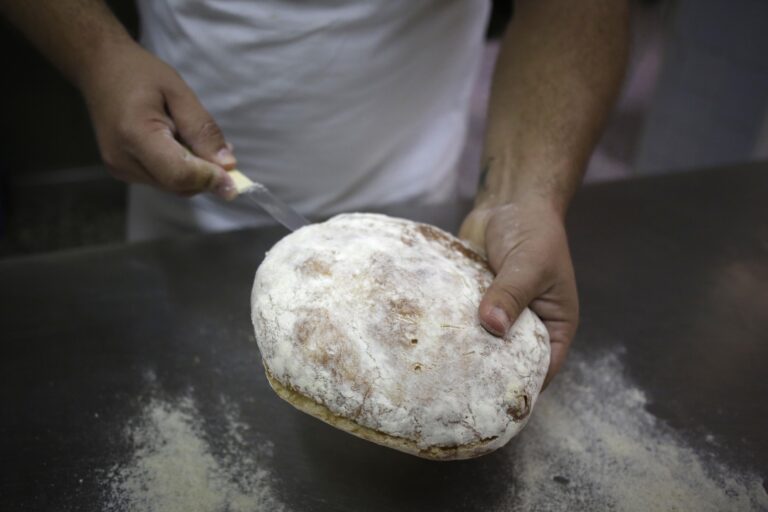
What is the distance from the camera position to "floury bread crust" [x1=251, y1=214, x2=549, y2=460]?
81cm

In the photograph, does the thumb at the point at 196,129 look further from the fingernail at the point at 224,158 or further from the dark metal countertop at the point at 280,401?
the dark metal countertop at the point at 280,401

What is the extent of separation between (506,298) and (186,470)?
1.84 feet

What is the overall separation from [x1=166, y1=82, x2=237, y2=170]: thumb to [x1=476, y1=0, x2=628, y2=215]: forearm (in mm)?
513

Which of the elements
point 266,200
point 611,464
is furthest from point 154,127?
point 611,464

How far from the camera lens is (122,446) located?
1002mm

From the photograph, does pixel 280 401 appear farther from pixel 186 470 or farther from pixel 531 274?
pixel 531 274

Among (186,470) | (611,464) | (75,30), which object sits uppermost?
(75,30)

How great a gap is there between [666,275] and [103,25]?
130cm

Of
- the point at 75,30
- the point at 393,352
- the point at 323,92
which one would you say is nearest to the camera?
the point at 393,352

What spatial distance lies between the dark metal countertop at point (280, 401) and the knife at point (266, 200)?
246mm

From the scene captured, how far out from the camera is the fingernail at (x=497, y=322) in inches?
33.8

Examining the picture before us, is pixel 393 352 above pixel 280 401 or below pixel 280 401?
above

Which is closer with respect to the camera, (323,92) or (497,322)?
(497,322)

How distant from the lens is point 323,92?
1.43 meters
